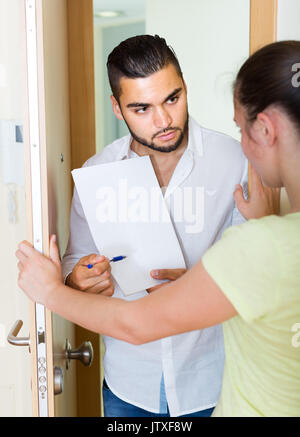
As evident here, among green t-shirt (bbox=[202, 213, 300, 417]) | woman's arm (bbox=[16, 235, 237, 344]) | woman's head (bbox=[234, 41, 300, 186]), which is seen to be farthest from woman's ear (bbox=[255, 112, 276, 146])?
woman's arm (bbox=[16, 235, 237, 344])

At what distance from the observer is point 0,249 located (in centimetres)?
149

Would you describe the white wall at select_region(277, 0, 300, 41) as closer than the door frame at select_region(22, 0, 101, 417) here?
No

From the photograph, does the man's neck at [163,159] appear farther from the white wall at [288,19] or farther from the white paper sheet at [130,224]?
the white wall at [288,19]

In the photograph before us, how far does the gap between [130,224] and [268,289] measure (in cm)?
60

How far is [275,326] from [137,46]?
78 centimetres

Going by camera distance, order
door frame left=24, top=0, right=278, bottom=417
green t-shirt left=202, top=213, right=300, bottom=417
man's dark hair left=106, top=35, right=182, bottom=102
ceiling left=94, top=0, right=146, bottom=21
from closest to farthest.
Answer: green t-shirt left=202, top=213, right=300, bottom=417, door frame left=24, top=0, right=278, bottom=417, man's dark hair left=106, top=35, right=182, bottom=102, ceiling left=94, top=0, right=146, bottom=21

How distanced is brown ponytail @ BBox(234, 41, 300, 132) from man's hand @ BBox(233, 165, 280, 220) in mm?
386

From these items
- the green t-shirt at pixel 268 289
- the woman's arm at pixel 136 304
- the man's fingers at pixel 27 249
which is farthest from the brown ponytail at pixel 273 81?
the man's fingers at pixel 27 249

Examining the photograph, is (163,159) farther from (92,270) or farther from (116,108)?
(92,270)

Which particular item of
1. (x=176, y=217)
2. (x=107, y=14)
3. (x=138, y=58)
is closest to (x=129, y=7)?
(x=107, y=14)

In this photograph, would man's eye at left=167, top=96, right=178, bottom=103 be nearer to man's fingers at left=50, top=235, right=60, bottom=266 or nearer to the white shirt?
the white shirt

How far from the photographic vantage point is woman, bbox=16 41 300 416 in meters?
0.65

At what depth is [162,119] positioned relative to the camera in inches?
43.8
